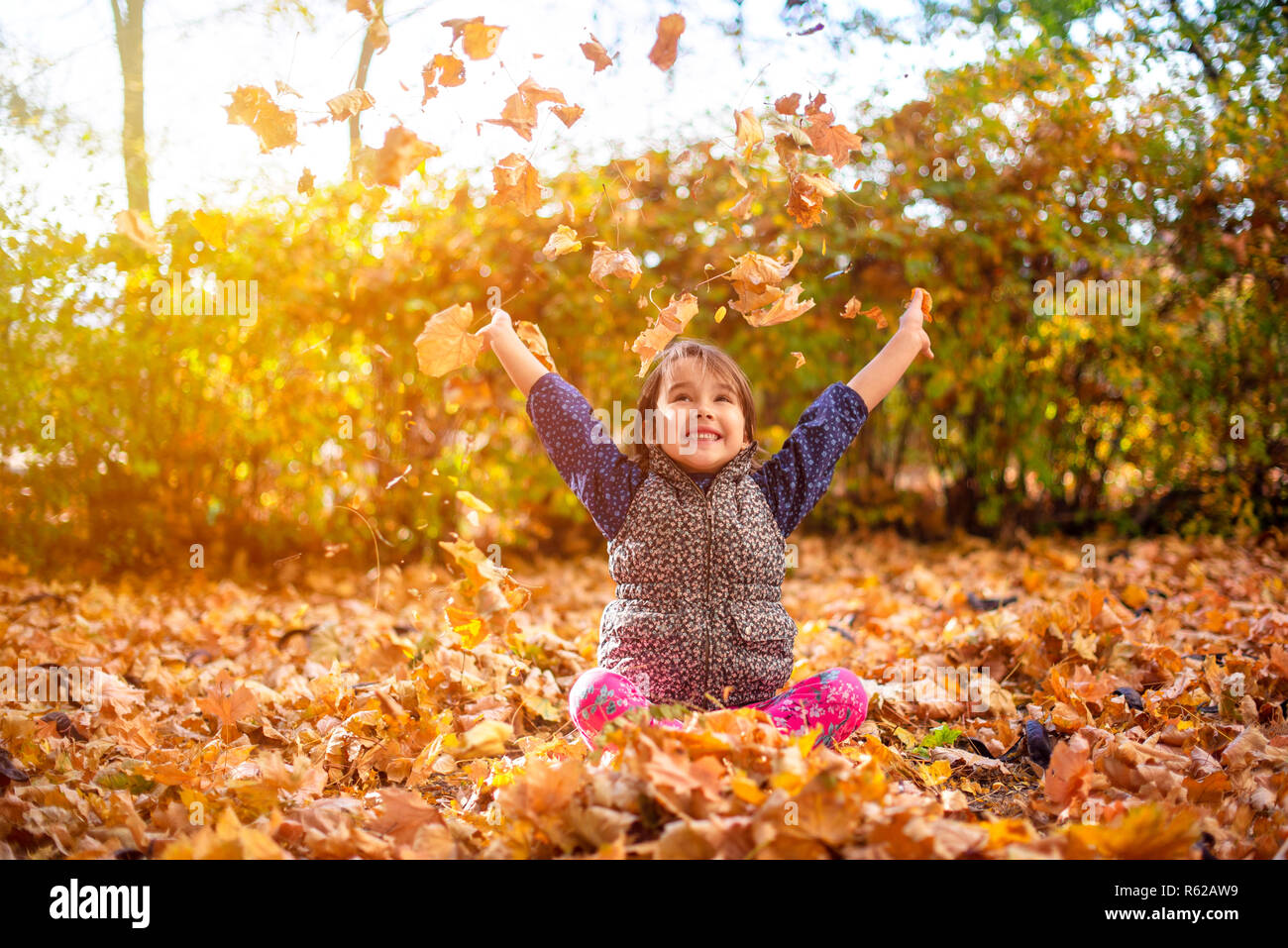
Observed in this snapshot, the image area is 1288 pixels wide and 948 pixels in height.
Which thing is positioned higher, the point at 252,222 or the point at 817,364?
the point at 252,222

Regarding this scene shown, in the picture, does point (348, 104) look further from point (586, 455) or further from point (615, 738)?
point (615, 738)

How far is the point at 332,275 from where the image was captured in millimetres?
4219

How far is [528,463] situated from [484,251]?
3.91 ft

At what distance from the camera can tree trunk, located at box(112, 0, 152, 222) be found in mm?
4000

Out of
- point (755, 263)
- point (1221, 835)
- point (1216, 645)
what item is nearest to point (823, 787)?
point (1221, 835)

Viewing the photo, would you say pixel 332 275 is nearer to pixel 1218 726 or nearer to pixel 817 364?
pixel 817 364

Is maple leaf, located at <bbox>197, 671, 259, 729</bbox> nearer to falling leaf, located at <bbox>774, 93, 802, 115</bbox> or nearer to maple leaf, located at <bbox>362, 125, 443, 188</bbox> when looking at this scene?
maple leaf, located at <bbox>362, 125, 443, 188</bbox>

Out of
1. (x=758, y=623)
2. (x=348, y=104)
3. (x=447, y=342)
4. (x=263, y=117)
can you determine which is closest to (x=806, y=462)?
(x=758, y=623)

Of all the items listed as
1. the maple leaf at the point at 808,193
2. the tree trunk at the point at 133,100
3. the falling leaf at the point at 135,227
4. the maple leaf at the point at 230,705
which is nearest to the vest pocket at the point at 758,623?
the maple leaf at the point at 808,193

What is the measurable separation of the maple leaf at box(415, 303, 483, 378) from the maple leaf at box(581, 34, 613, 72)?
0.62m

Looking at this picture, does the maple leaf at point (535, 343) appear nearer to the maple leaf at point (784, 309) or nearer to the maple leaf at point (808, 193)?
the maple leaf at point (784, 309)

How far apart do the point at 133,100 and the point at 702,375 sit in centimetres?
374

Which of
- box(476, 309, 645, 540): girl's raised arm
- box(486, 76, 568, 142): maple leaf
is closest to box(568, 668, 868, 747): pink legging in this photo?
box(476, 309, 645, 540): girl's raised arm

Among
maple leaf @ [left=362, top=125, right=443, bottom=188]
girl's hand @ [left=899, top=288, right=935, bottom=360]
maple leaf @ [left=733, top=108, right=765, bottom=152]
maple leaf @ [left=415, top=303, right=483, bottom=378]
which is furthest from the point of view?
girl's hand @ [left=899, top=288, right=935, bottom=360]
